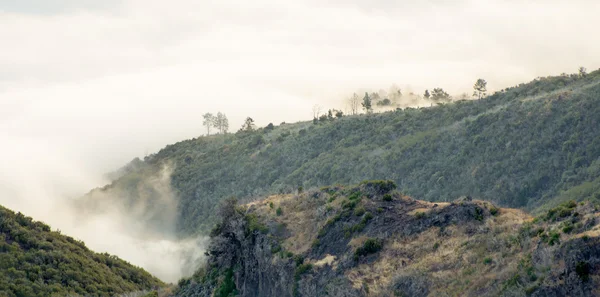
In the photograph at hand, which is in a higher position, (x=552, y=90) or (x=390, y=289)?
(x=552, y=90)

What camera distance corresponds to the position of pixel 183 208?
5664 inches

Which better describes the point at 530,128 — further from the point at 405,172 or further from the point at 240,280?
the point at 240,280

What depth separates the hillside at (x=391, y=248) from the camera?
36719mm

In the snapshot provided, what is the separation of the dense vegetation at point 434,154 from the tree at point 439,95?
21267mm

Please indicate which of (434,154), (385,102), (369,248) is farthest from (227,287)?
(385,102)

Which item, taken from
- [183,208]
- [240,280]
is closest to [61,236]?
[240,280]

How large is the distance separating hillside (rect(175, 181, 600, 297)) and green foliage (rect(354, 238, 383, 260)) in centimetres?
6

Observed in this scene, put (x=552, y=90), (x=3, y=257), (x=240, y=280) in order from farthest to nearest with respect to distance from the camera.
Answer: (x=552, y=90)
(x=3, y=257)
(x=240, y=280)

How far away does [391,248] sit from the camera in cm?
→ 4888

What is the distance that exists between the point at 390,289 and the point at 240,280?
60.6 feet

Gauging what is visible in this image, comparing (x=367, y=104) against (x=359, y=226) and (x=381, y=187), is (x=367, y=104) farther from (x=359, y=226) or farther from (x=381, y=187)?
(x=359, y=226)

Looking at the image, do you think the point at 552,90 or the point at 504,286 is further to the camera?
the point at 552,90

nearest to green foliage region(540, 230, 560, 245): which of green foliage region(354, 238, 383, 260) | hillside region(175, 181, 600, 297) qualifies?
hillside region(175, 181, 600, 297)

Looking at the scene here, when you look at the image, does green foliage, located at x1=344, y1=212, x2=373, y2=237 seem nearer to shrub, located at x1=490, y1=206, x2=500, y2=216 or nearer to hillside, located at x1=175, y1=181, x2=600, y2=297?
hillside, located at x1=175, y1=181, x2=600, y2=297
